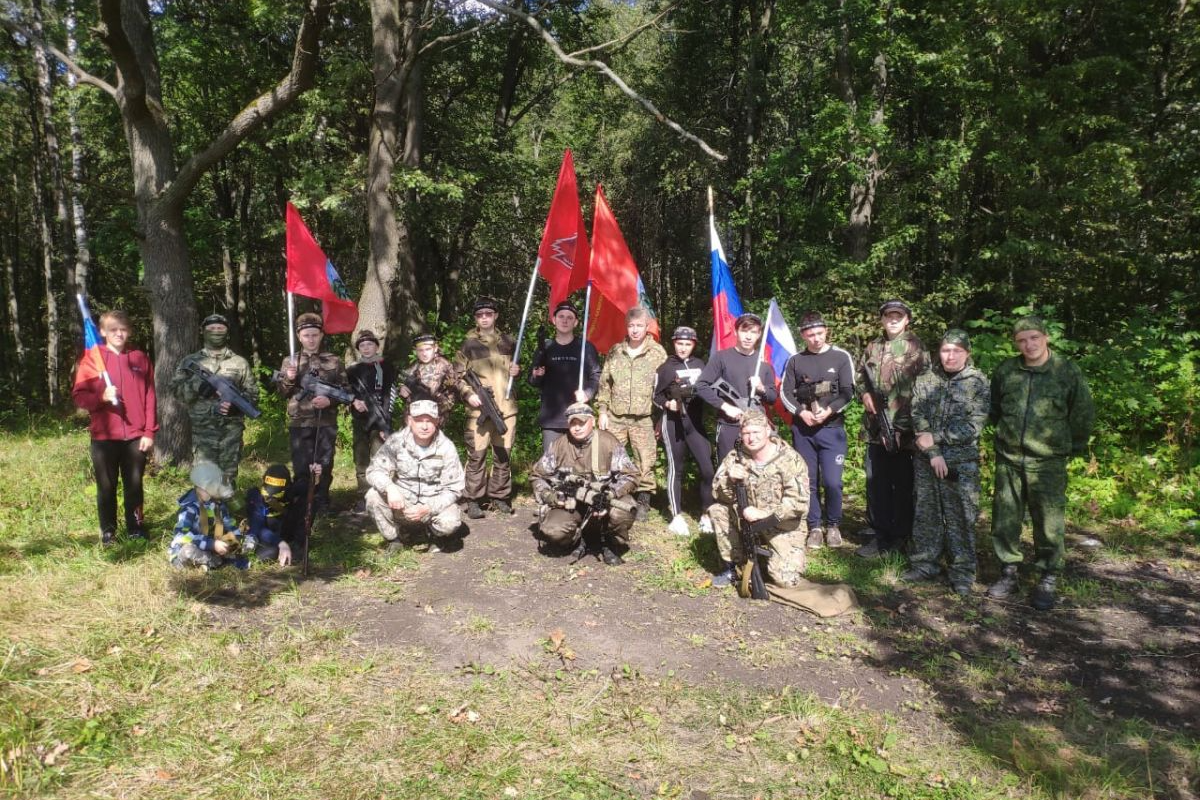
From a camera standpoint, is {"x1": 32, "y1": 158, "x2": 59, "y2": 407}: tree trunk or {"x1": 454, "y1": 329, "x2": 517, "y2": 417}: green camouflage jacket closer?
{"x1": 454, "y1": 329, "x2": 517, "y2": 417}: green camouflage jacket

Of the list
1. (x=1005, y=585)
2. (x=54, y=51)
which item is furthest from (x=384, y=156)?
(x=1005, y=585)

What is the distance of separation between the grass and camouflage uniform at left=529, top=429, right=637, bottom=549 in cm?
128

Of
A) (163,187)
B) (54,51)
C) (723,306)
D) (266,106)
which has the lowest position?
(723,306)

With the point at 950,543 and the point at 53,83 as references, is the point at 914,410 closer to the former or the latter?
the point at 950,543

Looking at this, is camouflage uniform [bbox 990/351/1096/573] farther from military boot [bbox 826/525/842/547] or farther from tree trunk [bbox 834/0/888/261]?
tree trunk [bbox 834/0/888/261]

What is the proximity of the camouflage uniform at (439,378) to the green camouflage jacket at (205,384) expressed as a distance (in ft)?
5.05

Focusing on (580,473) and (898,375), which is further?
(580,473)

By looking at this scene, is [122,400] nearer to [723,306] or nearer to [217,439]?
[217,439]

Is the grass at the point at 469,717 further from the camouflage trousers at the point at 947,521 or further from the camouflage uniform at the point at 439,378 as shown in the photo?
the camouflage uniform at the point at 439,378

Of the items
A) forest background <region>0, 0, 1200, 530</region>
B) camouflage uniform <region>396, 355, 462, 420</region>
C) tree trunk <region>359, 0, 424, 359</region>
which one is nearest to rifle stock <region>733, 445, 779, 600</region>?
camouflage uniform <region>396, 355, 462, 420</region>

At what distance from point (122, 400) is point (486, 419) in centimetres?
317

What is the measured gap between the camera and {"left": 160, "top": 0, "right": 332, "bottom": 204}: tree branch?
252 inches

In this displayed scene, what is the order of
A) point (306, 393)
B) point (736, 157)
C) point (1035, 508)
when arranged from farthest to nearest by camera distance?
point (736, 157) < point (306, 393) < point (1035, 508)

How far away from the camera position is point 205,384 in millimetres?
5871
